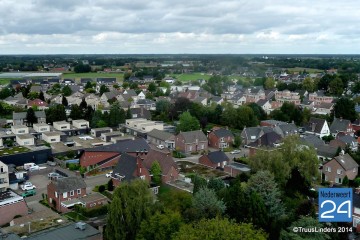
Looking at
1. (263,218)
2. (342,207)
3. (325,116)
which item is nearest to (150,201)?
(263,218)

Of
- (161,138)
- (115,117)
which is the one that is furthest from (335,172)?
(115,117)

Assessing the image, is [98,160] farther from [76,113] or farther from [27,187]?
[76,113]

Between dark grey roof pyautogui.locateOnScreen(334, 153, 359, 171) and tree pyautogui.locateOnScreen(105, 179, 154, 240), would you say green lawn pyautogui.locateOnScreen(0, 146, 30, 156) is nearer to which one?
tree pyautogui.locateOnScreen(105, 179, 154, 240)

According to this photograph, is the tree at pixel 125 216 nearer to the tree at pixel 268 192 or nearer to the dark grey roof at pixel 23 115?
the tree at pixel 268 192

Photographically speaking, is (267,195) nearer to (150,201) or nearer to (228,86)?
(150,201)

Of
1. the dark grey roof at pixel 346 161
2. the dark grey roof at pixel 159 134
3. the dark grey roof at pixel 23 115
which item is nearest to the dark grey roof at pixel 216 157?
the dark grey roof at pixel 159 134
